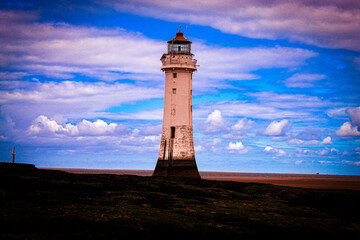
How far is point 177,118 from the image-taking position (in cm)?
4156

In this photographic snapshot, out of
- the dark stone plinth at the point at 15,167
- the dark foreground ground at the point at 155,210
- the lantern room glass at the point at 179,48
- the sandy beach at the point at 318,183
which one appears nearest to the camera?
the dark foreground ground at the point at 155,210

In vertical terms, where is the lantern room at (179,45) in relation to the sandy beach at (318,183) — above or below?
above

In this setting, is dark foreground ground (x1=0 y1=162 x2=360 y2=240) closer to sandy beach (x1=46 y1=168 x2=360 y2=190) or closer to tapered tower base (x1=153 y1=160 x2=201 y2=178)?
tapered tower base (x1=153 y1=160 x2=201 y2=178)

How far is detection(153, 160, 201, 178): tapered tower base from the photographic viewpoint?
40562 millimetres

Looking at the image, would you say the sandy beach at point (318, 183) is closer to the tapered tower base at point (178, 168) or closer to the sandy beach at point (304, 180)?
the sandy beach at point (304, 180)

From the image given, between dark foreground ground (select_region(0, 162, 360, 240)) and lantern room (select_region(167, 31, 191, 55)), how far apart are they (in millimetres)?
20891

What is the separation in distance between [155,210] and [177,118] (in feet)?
79.1

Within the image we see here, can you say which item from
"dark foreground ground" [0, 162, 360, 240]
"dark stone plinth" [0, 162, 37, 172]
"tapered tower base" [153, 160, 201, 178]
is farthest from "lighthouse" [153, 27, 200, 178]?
"dark stone plinth" [0, 162, 37, 172]

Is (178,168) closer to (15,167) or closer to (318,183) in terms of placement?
(15,167)

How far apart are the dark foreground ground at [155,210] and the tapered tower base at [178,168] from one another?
1441 cm

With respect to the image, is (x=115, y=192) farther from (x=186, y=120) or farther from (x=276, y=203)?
(x=186, y=120)

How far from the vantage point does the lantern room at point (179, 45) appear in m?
43.0

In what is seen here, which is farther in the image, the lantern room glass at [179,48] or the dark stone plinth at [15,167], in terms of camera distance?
the lantern room glass at [179,48]

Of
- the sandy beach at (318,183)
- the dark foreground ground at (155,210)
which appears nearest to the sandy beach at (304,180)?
the sandy beach at (318,183)
